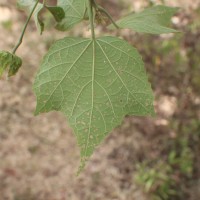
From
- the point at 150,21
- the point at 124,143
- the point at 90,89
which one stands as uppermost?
the point at 150,21

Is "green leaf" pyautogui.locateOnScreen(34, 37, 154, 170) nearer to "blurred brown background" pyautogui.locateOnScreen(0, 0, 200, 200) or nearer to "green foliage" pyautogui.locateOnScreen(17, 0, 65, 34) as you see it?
"green foliage" pyautogui.locateOnScreen(17, 0, 65, 34)

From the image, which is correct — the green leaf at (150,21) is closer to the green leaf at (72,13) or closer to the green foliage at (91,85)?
the green foliage at (91,85)

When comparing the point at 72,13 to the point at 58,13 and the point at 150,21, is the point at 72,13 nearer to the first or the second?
the point at 58,13

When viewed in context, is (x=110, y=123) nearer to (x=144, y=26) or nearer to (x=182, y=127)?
(x=144, y=26)

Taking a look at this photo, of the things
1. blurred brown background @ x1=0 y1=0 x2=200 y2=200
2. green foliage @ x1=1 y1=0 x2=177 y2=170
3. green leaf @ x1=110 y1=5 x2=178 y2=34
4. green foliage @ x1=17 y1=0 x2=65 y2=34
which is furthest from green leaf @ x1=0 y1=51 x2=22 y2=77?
blurred brown background @ x1=0 y1=0 x2=200 y2=200

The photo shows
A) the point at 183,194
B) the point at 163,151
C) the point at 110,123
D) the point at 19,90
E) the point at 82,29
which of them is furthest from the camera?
the point at 82,29

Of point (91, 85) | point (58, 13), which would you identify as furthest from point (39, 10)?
point (91, 85)

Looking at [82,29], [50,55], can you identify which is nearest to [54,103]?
[50,55]

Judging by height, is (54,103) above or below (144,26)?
below
